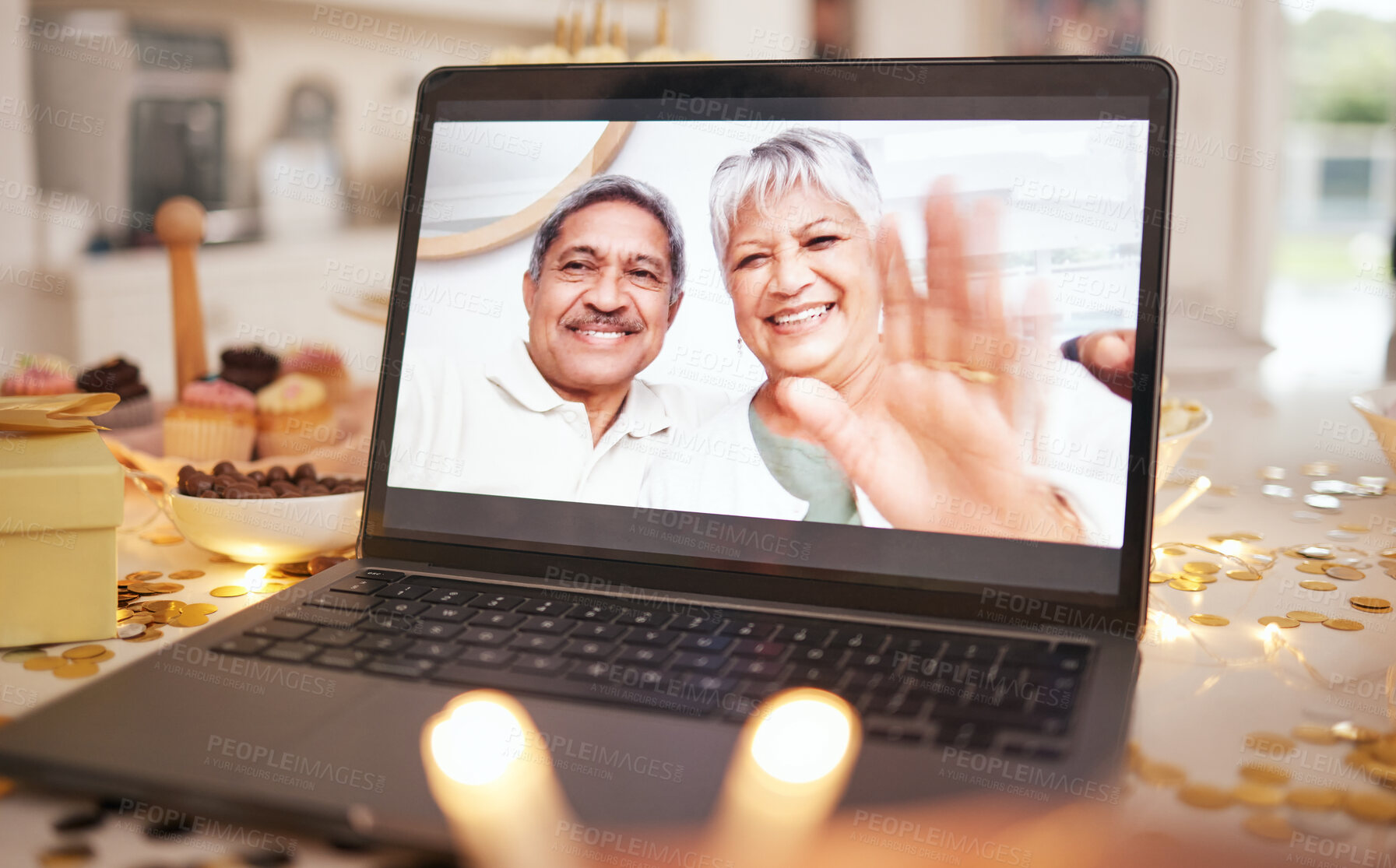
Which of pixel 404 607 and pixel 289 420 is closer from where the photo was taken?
pixel 404 607

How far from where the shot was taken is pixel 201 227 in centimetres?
99

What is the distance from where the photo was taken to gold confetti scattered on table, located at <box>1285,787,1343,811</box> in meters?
0.37

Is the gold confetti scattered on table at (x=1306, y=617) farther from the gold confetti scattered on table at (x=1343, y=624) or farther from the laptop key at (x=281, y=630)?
the laptop key at (x=281, y=630)

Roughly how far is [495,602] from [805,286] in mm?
236

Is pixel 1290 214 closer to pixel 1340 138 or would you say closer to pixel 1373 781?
pixel 1340 138

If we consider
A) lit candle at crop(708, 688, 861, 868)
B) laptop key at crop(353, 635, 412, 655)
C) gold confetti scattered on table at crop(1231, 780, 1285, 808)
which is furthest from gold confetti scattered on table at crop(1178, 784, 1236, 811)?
laptop key at crop(353, 635, 412, 655)

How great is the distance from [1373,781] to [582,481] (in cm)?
39

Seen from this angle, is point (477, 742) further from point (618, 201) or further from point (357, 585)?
point (618, 201)

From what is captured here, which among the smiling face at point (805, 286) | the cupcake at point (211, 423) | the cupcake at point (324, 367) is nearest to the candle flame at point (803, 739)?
the smiling face at point (805, 286)

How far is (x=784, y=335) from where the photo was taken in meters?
0.58

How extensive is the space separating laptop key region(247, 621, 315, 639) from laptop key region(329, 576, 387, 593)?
0.05 metres

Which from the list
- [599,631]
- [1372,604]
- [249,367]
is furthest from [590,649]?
[249,367]

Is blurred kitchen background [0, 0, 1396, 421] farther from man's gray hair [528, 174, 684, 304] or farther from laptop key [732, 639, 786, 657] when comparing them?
laptop key [732, 639, 786, 657]

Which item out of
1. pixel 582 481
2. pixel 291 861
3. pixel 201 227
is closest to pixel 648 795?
pixel 291 861
